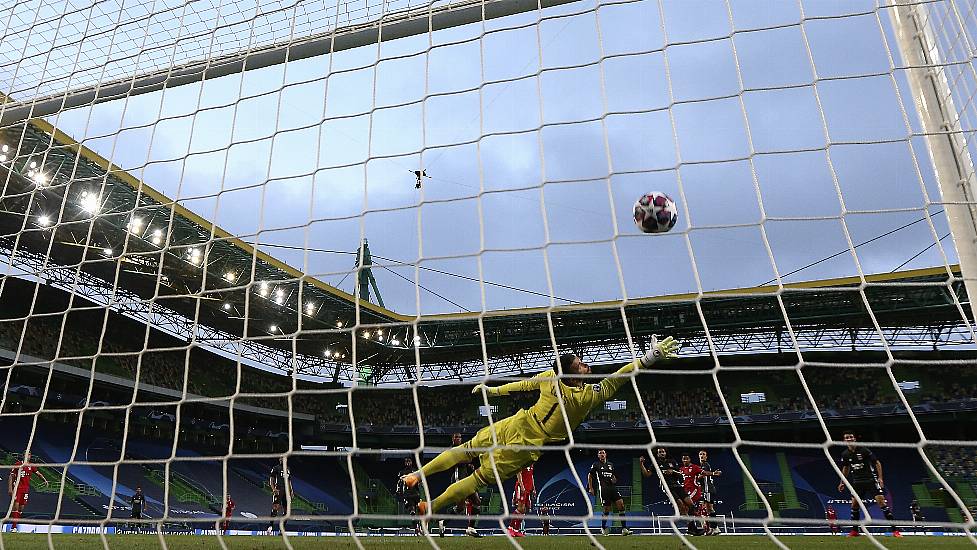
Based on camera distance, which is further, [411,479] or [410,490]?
[410,490]

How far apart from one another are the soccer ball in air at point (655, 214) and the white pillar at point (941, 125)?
7.07 ft

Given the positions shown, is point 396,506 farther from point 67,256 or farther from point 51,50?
point 51,50

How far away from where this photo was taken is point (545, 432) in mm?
4176

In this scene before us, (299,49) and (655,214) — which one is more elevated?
(299,49)

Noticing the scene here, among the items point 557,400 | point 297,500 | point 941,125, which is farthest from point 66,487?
point 941,125

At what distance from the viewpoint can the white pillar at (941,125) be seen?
2.59 metres

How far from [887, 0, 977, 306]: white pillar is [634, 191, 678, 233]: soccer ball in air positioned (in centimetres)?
215

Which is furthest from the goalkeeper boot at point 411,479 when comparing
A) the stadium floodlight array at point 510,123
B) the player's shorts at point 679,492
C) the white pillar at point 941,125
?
the player's shorts at point 679,492

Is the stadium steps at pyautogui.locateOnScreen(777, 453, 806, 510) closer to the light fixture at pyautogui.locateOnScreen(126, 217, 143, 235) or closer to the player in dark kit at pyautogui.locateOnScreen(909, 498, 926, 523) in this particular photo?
the player in dark kit at pyautogui.locateOnScreen(909, 498, 926, 523)

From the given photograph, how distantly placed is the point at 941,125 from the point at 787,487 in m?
18.3

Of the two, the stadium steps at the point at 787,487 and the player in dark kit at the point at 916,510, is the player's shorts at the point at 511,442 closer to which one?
the player in dark kit at the point at 916,510

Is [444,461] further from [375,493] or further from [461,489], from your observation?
[375,493]

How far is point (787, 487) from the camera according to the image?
18172 millimetres

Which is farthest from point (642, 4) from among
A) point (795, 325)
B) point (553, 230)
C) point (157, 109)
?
point (795, 325)
